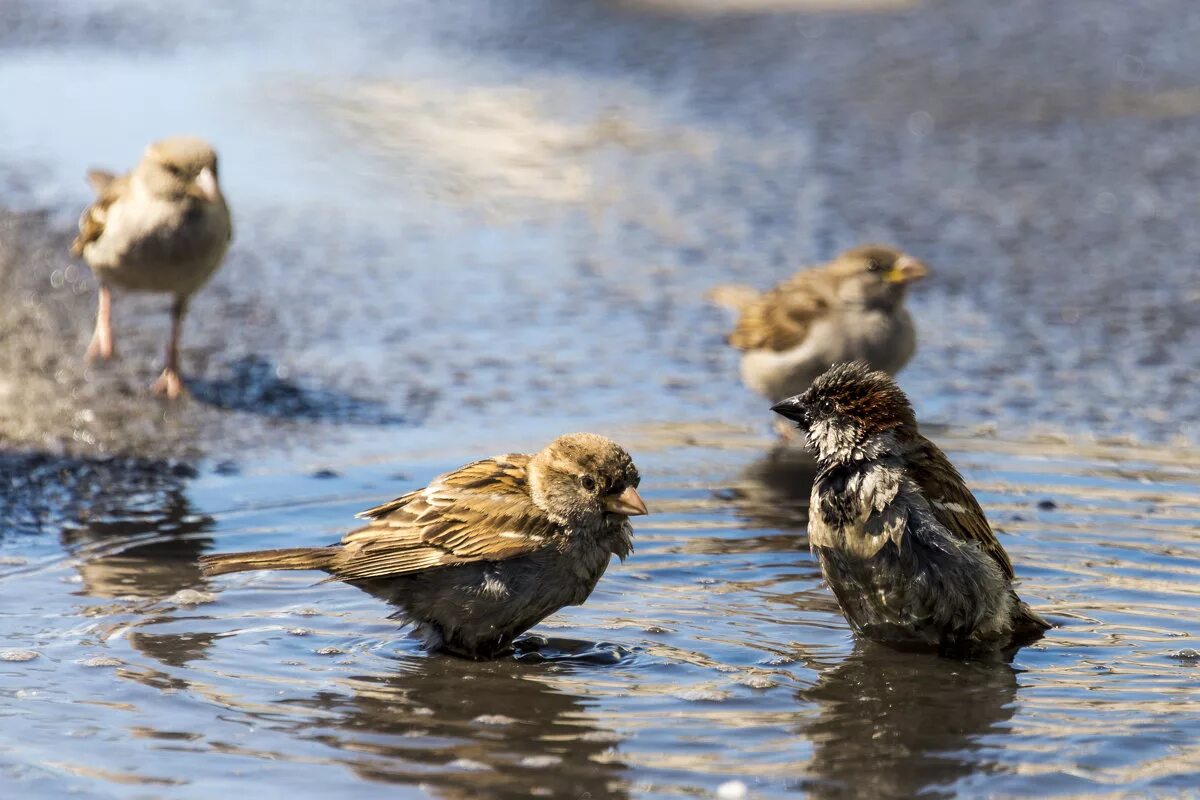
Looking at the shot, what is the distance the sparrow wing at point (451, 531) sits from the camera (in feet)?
16.6

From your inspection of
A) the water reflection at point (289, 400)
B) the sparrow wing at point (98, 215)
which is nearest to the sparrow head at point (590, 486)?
the water reflection at point (289, 400)

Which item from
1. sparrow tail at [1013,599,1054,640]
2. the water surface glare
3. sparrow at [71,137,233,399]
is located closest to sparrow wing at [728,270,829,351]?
the water surface glare

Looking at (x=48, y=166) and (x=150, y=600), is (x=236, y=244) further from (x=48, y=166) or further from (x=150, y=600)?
(x=150, y=600)

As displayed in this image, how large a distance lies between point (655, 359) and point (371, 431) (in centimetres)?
171

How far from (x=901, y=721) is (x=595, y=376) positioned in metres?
3.96

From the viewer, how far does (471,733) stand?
14.5 feet

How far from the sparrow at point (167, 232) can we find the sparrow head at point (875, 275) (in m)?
3.04

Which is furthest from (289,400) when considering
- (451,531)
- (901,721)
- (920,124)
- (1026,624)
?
(920,124)

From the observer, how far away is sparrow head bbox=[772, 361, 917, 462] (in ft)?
16.8

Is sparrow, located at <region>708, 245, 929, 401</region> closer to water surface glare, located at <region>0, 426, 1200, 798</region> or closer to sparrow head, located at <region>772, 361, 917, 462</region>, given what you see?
water surface glare, located at <region>0, 426, 1200, 798</region>

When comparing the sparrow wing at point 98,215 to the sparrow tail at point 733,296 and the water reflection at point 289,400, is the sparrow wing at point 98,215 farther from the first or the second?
the sparrow tail at point 733,296

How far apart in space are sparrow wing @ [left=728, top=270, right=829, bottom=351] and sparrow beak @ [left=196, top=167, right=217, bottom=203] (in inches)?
103

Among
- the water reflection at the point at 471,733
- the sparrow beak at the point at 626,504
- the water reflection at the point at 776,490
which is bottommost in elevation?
the water reflection at the point at 471,733

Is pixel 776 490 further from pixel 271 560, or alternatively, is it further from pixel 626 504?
pixel 271 560
